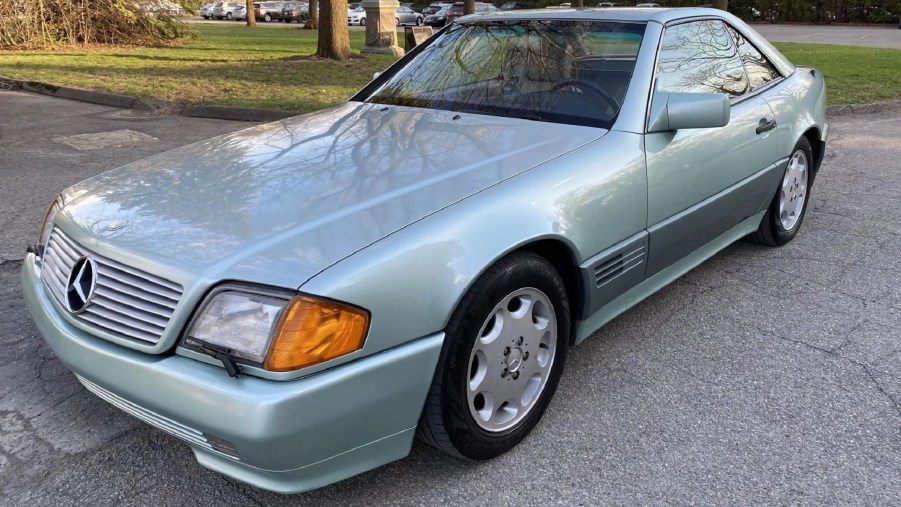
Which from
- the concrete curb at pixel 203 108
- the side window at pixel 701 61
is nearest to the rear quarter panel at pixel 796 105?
the side window at pixel 701 61

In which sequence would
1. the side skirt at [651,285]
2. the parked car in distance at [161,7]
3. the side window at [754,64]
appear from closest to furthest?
the side skirt at [651,285] < the side window at [754,64] < the parked car in distance at [161,7]

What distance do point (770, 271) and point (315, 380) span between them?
3.09 m

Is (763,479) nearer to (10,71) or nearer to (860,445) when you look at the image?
(860,445)

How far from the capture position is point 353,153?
2777mm

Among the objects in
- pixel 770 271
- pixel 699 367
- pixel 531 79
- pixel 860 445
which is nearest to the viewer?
pixel 860 445

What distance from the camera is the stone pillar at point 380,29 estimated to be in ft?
49.8

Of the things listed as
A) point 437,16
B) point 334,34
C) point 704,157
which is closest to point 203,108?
point 334,34

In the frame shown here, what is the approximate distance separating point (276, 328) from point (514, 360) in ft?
2.93

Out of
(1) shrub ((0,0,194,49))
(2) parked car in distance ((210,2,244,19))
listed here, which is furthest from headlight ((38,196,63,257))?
(2) parked car in distance ((210,2,244,19))

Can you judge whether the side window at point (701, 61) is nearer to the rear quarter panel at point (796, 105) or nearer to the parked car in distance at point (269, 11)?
the rear quarter panel at point (796, 105)

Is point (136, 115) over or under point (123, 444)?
over

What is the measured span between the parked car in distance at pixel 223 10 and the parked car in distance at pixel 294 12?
4.13 m

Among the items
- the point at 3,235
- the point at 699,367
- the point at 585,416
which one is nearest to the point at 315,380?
the point at 585,416

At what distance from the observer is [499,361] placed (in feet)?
7.88
